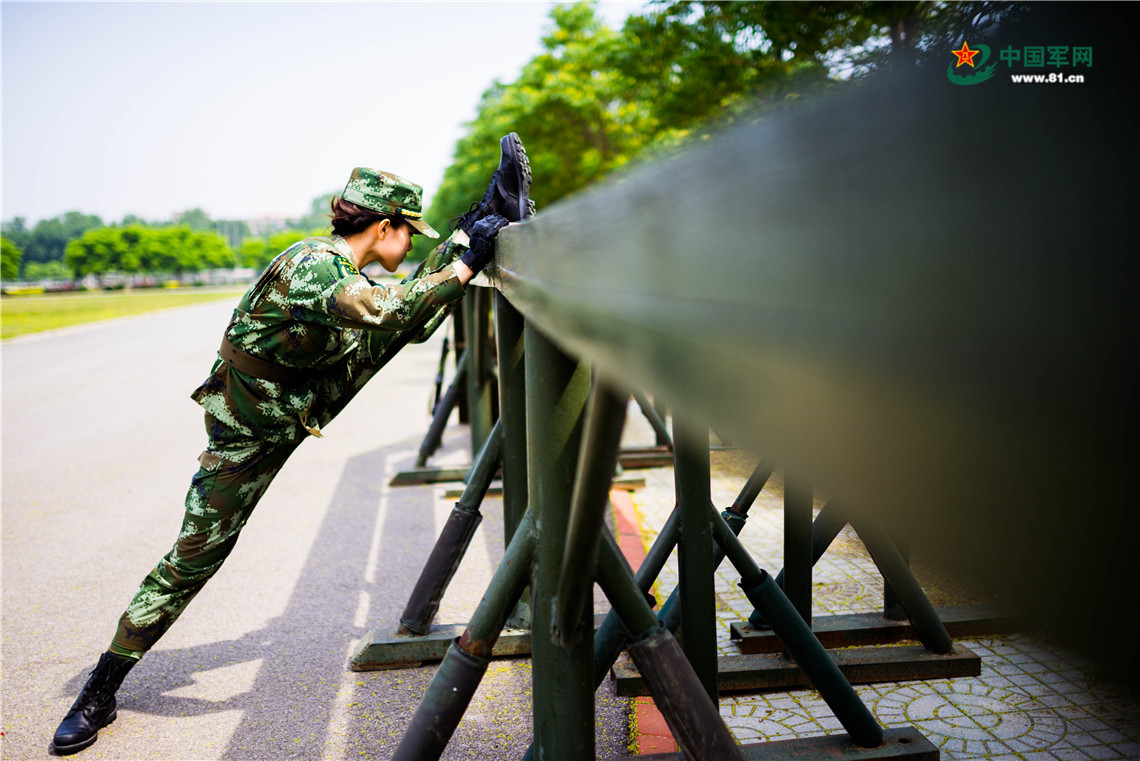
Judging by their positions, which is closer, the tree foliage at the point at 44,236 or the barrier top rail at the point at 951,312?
the barrier top rail at the point at 951,312

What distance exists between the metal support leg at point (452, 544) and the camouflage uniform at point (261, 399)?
1.72ft

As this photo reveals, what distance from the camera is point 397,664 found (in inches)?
134

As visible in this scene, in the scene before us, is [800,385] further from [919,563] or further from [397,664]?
[397,664]

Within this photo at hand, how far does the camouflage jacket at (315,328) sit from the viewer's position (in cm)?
247

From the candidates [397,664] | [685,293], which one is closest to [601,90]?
[397,664]

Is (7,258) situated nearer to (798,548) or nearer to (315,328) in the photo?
(315,328)

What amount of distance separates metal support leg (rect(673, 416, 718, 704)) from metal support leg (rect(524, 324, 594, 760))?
0.57 meters

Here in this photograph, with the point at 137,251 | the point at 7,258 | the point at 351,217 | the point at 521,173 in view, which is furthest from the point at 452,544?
the point at 137,251

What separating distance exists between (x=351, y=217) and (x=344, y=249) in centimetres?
18

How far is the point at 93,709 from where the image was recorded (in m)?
2.93

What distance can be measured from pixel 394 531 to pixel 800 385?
5.15 m

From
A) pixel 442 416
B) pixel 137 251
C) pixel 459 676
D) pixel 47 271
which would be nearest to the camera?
pixel 459 676

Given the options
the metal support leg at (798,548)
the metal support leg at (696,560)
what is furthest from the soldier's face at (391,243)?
the metal support leg at (798,548)

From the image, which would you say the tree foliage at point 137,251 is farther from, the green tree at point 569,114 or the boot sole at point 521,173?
the boot sole at point 521,173
